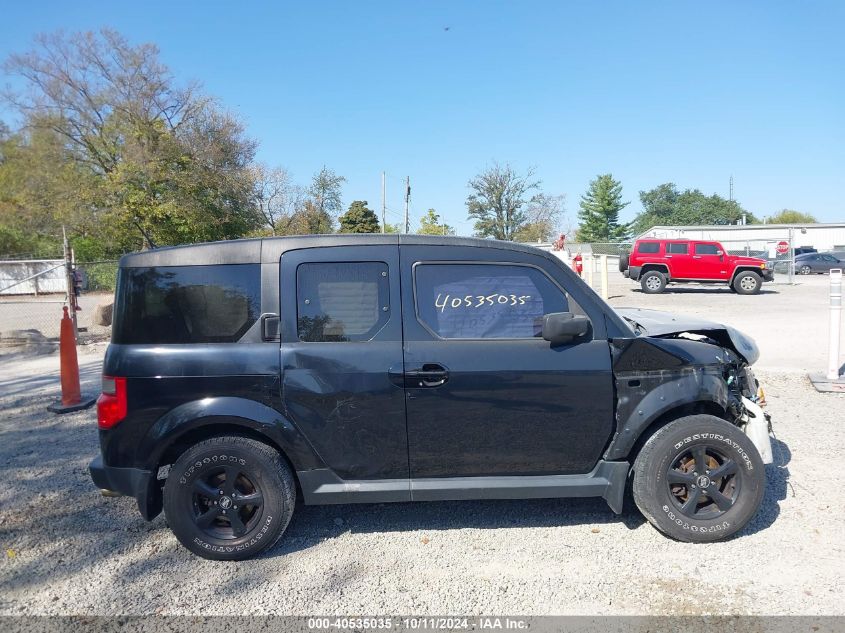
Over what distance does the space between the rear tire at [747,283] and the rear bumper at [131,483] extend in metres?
22.6

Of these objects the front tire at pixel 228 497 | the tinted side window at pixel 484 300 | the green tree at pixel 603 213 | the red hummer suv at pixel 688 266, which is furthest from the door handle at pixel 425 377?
the green tree at pixel 603 213

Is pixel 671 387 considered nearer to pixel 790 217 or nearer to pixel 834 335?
pixel 834 335

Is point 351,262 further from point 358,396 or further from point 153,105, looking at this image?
point 153,105

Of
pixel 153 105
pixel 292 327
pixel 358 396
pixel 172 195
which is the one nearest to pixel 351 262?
pixel 292 327

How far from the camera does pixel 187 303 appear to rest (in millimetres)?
3529

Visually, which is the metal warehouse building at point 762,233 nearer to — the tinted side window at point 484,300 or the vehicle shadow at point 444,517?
the vehicle shadow at point 444,517

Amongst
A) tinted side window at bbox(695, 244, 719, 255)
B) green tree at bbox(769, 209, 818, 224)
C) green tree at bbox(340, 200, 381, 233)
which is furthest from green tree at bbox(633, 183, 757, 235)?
tinted side window at bbox(695, 244, 719, 255)

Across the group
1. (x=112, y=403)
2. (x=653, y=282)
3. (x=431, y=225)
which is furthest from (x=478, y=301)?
(x=431, y=225)

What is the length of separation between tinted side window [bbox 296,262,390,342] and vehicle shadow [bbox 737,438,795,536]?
105 inches

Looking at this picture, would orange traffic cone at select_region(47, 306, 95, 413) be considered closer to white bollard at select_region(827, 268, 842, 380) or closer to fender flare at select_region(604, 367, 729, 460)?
fender flare at select_region(604, 367, 729, 460)

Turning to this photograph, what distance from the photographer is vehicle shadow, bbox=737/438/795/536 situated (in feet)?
12.3

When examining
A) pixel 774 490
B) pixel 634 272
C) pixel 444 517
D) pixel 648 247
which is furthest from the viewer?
pixel 648 247

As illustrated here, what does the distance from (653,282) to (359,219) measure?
121ft

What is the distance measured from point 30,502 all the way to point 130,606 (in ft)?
6.30
